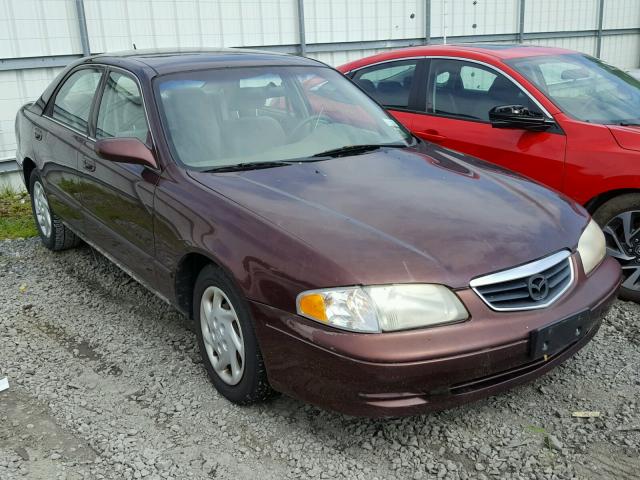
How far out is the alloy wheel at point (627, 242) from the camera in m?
4.26

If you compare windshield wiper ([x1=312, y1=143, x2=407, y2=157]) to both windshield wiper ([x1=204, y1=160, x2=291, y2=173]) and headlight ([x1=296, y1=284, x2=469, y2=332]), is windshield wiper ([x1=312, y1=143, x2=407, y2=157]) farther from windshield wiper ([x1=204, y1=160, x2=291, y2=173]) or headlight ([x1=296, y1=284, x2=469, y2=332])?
headlight ([x1=296, y1=284, x2=469, y2=332])

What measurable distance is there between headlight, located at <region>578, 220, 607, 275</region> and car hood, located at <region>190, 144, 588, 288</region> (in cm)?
5

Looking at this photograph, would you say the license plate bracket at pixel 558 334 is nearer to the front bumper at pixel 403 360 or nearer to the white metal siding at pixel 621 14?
the front bumper at pixel 403 360

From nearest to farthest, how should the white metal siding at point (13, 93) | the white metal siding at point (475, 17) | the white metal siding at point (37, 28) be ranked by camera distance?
the white metal siding at point (37, 28)
the white metal siding at point (13, 93)
the white metal siding at point (475, 17)

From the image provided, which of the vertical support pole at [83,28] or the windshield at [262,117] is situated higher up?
the vertical support pole at [83,28]

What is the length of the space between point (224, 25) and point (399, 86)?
14.1 ft

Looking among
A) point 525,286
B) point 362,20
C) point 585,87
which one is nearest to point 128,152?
point 525,286

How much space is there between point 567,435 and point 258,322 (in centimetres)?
144

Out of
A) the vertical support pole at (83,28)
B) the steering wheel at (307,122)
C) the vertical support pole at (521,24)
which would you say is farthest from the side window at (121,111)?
the vertical support pole at (521,24)

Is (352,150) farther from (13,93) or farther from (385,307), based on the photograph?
(13,93)

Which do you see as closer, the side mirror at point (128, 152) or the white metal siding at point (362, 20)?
the side mirror at point (128, 152)

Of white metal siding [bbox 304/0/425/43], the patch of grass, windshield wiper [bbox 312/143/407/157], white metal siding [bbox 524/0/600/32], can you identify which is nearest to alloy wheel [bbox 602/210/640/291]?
windshield wiper [bbox 312/143/407/157]

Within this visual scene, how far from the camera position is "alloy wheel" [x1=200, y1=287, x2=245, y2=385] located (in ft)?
10.2

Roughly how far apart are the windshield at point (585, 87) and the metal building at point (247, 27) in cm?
517
